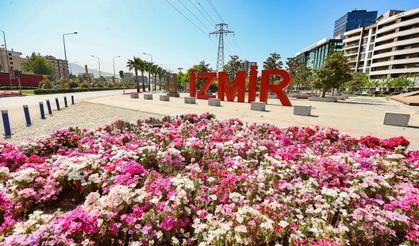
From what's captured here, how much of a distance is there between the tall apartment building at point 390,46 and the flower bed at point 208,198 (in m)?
68.5

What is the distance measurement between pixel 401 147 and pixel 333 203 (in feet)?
15.5

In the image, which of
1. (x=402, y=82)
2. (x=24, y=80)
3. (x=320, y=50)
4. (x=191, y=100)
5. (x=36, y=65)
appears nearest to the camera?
(x=191, y=100)

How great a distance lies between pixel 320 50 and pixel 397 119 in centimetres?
12630

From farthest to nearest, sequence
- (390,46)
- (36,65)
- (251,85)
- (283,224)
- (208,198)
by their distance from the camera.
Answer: (36,65) → (390,46) → (251,85) → (208,198) → (283,224)

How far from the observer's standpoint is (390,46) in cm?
6862

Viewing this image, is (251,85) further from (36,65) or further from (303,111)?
(36,65)

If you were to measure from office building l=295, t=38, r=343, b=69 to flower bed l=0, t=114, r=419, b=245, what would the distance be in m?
105

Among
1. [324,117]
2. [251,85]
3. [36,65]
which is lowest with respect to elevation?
[324,117]

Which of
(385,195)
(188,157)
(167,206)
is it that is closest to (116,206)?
(167,206)

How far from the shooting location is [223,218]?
3.06m

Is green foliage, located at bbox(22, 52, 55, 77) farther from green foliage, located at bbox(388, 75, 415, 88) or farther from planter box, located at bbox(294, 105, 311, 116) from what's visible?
green foliage, located at bbox(388, 75, 415, 88)

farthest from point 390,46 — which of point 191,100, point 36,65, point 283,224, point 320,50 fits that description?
point 36,65

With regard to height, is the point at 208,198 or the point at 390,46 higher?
the point at 390,46

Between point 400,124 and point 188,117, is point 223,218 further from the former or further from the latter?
A: point 400,124
